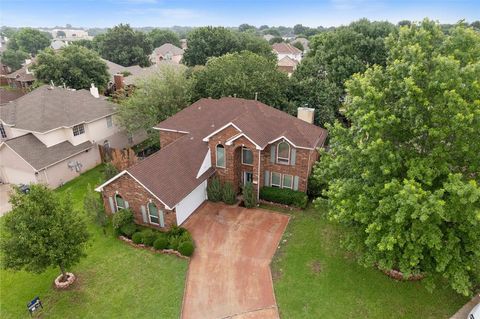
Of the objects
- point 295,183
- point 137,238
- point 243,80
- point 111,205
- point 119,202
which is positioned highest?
point 243,80

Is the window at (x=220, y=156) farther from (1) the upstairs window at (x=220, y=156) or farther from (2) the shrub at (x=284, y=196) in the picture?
(2) the shrub at (x=284, y=196)

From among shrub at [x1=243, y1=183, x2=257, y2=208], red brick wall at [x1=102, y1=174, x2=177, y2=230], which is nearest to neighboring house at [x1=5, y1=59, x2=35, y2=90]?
red brick wall at [x1=102, y1=174, x2=177, y2=230]

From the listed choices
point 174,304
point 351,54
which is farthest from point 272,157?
point 351,54

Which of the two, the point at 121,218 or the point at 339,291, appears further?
the point at 121,218

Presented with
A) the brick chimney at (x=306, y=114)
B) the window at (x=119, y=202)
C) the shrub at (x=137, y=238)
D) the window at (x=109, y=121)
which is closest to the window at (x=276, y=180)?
the brick chimney at (x=306, y=114)

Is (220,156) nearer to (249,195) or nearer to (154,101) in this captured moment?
(249,195)

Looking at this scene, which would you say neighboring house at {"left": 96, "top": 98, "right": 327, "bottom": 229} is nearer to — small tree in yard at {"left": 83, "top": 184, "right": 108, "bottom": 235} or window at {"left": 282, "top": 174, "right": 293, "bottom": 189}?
window at {"left": 282, "top": 174, "right": 293, "bottom": 189}

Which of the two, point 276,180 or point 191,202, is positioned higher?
point 276,180

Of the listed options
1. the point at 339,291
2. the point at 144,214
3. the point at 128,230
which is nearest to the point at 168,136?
the point at 144,214

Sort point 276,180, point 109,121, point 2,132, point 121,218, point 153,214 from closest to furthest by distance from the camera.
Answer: point 121,218, point 153,214, point 276,180, point 2,132, point 109,121
